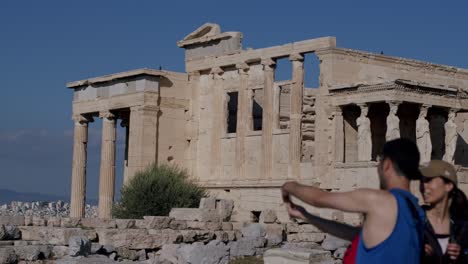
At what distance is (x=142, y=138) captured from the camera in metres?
30.6

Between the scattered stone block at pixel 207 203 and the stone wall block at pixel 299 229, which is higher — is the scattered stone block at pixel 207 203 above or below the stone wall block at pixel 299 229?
above

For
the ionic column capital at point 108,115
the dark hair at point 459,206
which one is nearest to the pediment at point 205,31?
the ionic column capital at point 108,115

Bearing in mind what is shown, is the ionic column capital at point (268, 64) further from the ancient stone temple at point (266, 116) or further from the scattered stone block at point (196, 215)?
the scattered stone block at point (196, 215)

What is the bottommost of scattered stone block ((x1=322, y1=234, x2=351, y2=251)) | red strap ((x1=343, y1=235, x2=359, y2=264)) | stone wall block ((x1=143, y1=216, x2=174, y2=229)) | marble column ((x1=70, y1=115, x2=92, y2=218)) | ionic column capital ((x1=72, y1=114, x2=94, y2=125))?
scattered stone block ((x1=322, y1=234, x2=351, y2=251))

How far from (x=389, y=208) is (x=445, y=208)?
0.99 metres

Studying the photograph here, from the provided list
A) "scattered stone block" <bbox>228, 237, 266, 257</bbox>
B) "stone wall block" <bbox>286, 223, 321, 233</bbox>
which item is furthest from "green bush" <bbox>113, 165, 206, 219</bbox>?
"scattered stone block" <bbox>228, 237, 266, 257</bbox>

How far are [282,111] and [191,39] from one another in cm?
356

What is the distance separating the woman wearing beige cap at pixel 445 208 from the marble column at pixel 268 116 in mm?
23341

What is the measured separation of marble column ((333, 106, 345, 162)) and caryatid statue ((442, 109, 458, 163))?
2.67 m

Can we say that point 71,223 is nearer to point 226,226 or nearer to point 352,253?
point 226,226

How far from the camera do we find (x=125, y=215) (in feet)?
94.6

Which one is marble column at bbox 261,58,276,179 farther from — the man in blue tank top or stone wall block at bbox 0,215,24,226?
the man in blue tank top

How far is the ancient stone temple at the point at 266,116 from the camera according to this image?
2639cm

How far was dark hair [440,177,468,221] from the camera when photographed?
5594 mm
